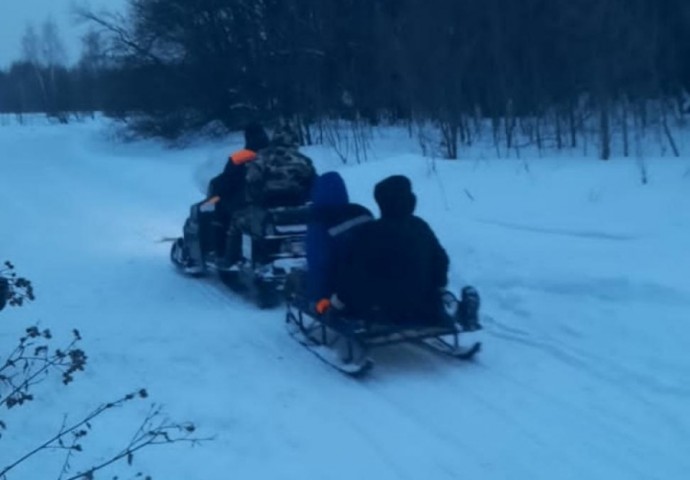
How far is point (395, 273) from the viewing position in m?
8.66

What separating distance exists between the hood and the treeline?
8.64m

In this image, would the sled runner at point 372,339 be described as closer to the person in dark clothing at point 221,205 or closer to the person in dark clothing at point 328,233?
the person in dark clothing at point 328,233

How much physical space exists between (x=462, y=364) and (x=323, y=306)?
1115mm

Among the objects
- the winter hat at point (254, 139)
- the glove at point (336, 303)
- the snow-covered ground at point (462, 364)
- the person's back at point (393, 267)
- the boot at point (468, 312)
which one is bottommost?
the snow-covered ground at point (462, 364)

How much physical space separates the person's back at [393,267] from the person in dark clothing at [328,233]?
11.9 inches

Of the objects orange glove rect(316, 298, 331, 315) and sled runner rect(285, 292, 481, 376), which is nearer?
sled runner rect(285, 292, 481, 376)

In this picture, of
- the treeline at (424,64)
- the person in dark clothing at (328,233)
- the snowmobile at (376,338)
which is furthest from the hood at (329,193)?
the treeline at (424,64)

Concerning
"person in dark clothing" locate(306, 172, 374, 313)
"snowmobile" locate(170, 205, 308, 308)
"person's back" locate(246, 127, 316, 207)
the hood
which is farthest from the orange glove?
"person's back" locate(246, 127, 316, 207)

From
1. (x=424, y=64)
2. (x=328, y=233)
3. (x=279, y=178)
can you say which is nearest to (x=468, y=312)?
(x=328, y=233)

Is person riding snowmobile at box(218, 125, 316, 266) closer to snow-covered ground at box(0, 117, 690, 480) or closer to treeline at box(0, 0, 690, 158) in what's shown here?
snow-covered ground at box(0, 117, 690, 480)

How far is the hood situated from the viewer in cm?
966

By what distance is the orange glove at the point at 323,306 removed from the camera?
895cm

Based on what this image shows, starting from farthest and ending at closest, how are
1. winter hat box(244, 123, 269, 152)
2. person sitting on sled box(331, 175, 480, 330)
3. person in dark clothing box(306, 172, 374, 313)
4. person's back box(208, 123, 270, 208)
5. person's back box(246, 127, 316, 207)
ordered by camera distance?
winter hat box(244, 123, 269, 152) < person's back box(208, 123, 270, 208) < person's back box(246, 127, 316, 207) < person in dark clothing box(306, 172, 374, 313) < person sitting on sled box(331, 175, 480, 330)

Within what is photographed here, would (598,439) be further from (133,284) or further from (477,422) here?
(133,284)
